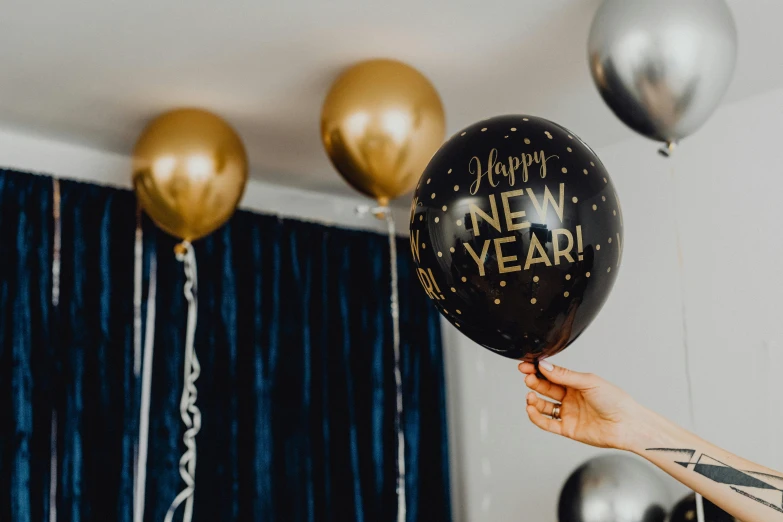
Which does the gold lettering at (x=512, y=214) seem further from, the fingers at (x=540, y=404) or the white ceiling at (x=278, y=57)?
the white ceiling at (x=278, y=57)

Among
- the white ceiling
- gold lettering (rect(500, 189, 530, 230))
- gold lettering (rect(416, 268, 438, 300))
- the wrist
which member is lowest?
the wrist

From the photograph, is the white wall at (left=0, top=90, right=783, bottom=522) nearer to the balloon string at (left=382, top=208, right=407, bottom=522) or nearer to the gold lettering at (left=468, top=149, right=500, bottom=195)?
the balloon string at (left=382, top=208, right=407, bottom=522)

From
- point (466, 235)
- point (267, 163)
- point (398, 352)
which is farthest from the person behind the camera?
point (398, 352)

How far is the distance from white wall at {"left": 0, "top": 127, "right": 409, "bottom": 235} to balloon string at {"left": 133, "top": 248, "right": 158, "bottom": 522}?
12.8 inches

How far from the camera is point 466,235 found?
3.17 feet

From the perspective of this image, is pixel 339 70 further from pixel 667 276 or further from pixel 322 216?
pixel 667 276

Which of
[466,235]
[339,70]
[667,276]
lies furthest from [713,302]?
[466,235]

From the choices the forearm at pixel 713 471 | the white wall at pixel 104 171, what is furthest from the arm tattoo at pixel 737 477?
the white wall at pixel 104 171

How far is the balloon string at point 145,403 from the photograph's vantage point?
2090 mm

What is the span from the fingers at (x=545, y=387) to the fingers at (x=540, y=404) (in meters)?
0.01

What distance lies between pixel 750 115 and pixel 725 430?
93 centimetres

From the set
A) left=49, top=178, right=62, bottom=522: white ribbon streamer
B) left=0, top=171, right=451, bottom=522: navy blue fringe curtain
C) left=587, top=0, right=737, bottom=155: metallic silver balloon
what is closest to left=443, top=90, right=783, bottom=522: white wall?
left=0, top=171, right=451, bottom=522: navy blue fringe curtain

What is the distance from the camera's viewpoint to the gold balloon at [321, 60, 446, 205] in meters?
1.70

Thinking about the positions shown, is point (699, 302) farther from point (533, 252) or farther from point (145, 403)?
point (145, 403)
